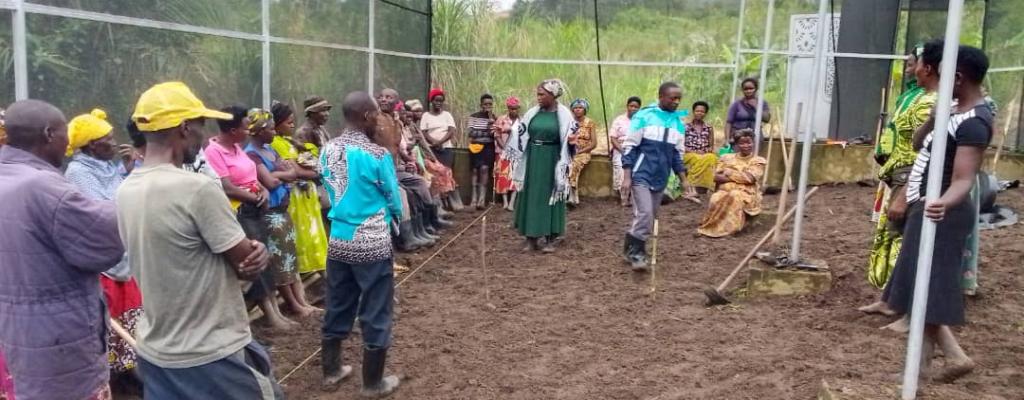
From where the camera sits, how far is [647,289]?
653 cm

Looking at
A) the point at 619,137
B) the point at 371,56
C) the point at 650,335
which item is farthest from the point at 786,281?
the point at 371,56

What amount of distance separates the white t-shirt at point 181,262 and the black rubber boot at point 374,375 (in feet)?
5.16

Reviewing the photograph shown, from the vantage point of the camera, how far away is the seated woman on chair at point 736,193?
8539 mm

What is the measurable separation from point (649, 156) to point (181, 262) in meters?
4.97

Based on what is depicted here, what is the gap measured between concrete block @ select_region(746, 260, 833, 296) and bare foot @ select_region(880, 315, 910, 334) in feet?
2.70

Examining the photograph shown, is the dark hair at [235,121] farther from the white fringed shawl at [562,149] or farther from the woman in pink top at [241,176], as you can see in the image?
the white fringed shawl at [562,149]

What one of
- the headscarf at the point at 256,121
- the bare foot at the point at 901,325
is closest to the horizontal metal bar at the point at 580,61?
the headscarf at the point at 256,121

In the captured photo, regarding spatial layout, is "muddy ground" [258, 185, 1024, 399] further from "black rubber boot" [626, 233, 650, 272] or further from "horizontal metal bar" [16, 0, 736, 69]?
"horizontal metal bar" [16, 0, 736, 69]

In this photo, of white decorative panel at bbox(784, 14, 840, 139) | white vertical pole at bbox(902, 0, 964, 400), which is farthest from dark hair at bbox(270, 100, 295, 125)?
white decorative panel at bbox(784, 14, 840, 139)

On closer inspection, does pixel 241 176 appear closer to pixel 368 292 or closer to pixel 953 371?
pixel 368 292

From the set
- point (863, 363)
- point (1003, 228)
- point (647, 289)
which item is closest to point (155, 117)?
point (863, 363)

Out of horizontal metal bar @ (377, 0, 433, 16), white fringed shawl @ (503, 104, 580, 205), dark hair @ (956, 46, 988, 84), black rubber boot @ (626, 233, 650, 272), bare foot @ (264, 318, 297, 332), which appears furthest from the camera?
horizontal metal bar @ (377, 0, 433, 16)

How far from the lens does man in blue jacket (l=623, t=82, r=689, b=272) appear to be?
6.93 metres

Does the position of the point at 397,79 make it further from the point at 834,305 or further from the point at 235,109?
the point at 834,305
